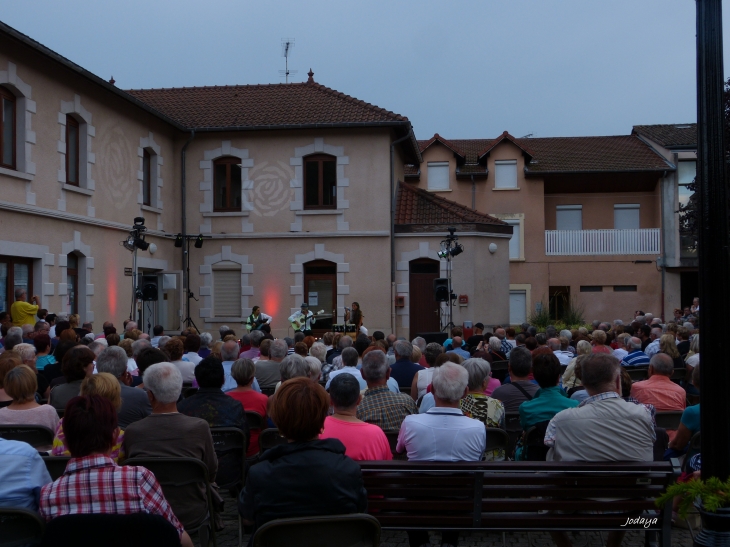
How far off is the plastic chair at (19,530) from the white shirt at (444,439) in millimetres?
2033

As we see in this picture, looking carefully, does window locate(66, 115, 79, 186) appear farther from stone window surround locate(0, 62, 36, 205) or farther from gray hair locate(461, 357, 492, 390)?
gray hair locate(461, 357, 492, 390)

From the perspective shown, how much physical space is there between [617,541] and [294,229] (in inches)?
647

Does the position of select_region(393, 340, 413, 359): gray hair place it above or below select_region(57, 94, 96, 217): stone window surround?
below

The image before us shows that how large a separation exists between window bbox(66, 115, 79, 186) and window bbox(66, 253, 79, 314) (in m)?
1.57

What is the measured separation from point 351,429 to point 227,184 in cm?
1717

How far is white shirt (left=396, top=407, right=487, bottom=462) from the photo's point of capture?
173 inches

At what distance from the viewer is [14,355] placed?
6.03 meters

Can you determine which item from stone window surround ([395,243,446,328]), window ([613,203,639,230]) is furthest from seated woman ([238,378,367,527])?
window ([613,203,639,230])

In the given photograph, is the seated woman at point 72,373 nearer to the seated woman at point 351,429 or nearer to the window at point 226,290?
the seated woman at point 351,429

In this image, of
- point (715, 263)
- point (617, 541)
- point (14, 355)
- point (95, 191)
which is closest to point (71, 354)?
point (14, 355)

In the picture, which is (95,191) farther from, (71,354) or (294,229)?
(71,354)

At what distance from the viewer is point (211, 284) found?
20.7m

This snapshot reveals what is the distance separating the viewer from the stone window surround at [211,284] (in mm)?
20453

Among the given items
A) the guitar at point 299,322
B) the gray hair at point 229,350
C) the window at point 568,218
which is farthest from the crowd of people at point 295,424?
the window at point 568,218
